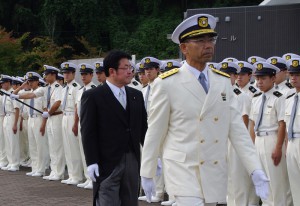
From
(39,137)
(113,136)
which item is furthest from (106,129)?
(39,137)

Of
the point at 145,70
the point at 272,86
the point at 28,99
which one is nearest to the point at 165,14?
the point at 28,99

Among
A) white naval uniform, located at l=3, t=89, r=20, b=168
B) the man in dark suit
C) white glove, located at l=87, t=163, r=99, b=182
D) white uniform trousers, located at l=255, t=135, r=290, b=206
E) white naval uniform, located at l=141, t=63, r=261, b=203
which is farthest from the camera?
white naval uniform, located at l=3, t=89, r=20, b=168

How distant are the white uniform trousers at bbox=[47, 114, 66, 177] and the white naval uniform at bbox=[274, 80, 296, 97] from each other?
19.1 feet

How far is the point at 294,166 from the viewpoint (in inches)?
328

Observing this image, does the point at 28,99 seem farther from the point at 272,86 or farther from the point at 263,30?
the point at 272,86

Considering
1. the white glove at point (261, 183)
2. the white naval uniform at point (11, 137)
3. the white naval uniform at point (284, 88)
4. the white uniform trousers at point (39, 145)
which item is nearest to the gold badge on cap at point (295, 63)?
the white naval uniform at point (284, 88)

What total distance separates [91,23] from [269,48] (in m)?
20.2

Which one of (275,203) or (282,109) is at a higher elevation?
(282,109)

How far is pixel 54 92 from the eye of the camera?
13617 mm

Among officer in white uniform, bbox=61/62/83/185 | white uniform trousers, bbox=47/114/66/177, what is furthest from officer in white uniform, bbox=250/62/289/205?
white uniform trousers, bbox=47/114/66/177

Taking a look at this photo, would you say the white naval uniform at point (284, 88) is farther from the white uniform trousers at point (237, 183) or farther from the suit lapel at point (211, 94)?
the suit lapel at point (211, 94)

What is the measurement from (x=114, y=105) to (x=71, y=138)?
22.5 feet

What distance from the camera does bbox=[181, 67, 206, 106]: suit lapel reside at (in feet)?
17.0

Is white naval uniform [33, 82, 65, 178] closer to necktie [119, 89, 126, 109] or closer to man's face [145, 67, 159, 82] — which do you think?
man's face [145, 67, 159, 82]
